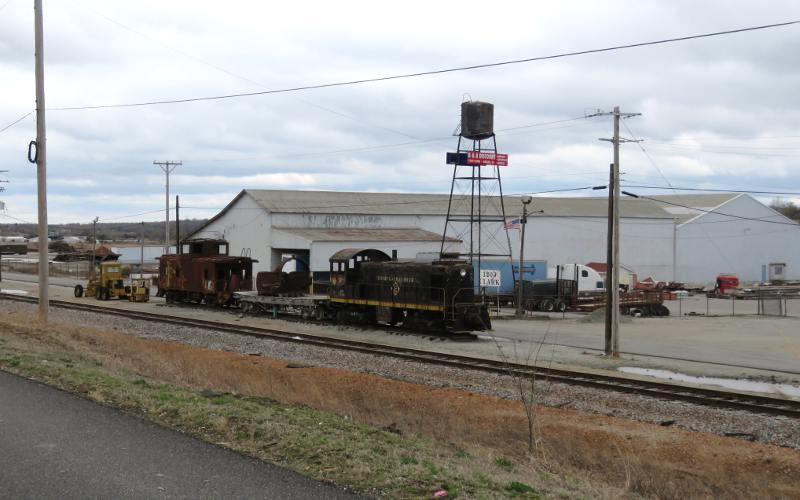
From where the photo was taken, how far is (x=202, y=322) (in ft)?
104

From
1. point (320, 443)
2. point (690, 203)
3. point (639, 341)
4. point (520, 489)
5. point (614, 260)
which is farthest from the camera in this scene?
point (690, 203)

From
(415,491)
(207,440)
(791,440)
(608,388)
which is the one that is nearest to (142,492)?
(207,440)

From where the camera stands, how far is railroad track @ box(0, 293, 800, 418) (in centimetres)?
1554

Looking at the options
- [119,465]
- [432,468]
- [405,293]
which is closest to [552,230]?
[405,293]

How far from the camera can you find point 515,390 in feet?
56.5

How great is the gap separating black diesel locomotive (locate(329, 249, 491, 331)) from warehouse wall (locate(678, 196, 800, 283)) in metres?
56.3

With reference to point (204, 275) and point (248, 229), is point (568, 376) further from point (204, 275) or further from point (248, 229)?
point (248, 229)

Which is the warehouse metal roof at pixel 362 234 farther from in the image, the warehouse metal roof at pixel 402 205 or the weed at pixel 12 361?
the weed at pixel 12 361

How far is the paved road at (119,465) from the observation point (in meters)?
6.89

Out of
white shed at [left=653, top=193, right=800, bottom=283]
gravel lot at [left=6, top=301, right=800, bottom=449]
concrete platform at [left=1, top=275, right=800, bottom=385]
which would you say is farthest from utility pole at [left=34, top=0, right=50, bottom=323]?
white shed at [left=653, top=193, right=800, bottom=283]

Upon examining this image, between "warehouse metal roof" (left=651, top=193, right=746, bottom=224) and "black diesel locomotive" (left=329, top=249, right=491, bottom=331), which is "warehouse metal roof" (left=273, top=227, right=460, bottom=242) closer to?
"black diesel locomotive" (left=329, top=249, right=491, bottom=331)

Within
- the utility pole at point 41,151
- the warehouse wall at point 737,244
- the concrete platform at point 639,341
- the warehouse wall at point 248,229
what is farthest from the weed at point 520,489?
the warehouse wall at point 737,244

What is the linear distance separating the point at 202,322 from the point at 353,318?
255 inches

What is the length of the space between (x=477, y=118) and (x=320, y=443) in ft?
122
